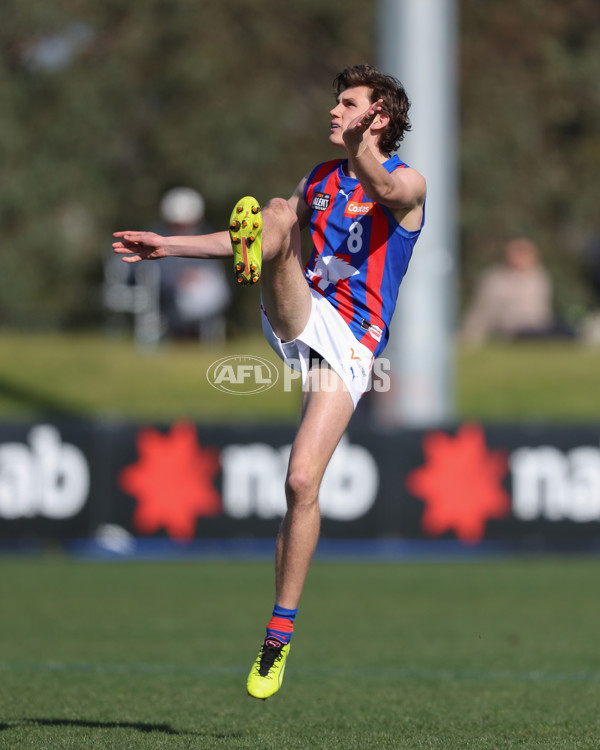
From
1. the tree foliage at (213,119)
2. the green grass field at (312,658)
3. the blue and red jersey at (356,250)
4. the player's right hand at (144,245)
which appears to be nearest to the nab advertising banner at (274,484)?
the green grass field at (312,658)

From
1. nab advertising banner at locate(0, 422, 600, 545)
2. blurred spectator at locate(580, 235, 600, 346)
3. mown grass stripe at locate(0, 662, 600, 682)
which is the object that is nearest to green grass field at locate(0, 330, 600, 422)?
blurred spectator at locate(580, 235, 600, 346)

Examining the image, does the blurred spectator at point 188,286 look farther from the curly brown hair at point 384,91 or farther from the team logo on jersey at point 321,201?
the curly brown hair at point 384,91

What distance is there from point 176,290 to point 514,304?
4.02m

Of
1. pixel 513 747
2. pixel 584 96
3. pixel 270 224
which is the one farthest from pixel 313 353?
pixel 584 96

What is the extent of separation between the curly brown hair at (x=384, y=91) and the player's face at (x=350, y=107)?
0.03 metres

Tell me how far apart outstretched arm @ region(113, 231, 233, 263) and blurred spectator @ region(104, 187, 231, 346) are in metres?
9.99

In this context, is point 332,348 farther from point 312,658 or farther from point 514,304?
point 514,304

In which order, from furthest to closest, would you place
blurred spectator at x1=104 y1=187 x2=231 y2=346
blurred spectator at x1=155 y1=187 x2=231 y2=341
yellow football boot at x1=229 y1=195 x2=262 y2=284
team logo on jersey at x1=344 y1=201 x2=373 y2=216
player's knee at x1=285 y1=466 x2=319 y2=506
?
blurred spectator at x1=104 y1=187 x2=231 y2=346 < blurred spectator at x1=155 y1=187 x2=231 y2=341 < team logo on jersey at x1=344 y1=201 x2=373 y2=216 < player's knee at x1=285 y1=466 x2=319 y2=506 < yellow football boot at x1=229 y1=195 x2=262 y2=284

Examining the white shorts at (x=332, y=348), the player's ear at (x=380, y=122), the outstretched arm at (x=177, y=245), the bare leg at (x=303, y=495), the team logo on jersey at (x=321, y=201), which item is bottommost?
the bare leg at (x=303, y=495)

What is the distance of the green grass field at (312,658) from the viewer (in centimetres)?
626

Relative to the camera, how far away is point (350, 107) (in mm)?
6277

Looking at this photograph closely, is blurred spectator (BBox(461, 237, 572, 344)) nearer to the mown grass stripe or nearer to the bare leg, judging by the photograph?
the mown grass stripe

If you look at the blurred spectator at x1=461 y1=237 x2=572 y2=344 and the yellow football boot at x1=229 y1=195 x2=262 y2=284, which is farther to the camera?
the blurred spectator at x1=461 y1=237 x2=572 y2=344

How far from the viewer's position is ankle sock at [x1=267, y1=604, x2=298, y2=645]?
620cm
